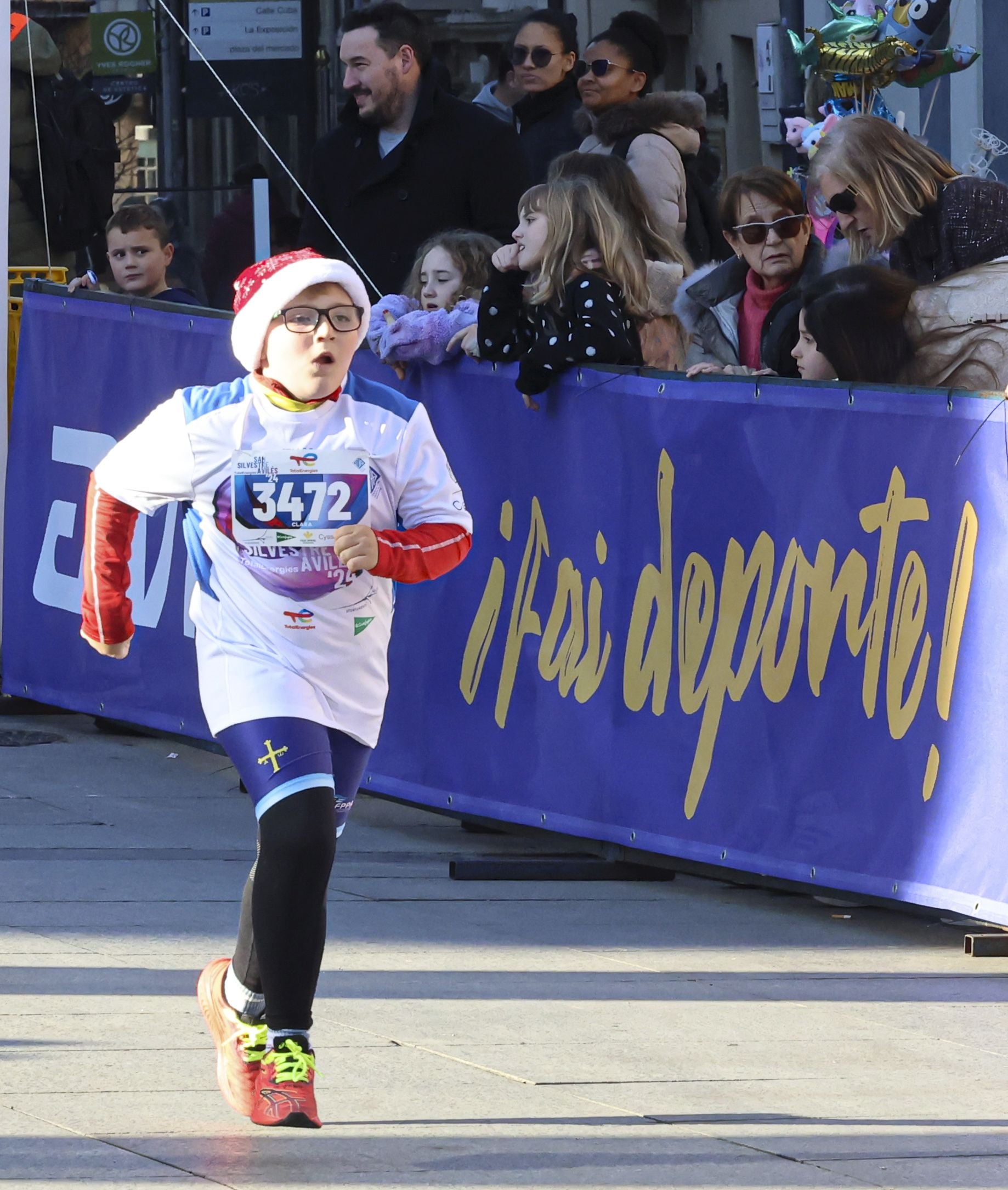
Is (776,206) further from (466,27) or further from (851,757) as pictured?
(466,27)

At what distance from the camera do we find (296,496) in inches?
189

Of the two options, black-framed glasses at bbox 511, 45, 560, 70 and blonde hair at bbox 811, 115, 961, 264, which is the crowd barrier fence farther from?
black-framed glasses at bbox 511, 45, 560, 70

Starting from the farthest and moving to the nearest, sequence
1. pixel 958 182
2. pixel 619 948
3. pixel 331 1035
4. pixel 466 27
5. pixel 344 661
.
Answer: pixel 466 27, pixel 958 182, pixel 619 948, pixel 331 1035, pixel 344 661

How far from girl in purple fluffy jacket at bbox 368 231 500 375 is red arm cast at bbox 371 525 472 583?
2.65 m

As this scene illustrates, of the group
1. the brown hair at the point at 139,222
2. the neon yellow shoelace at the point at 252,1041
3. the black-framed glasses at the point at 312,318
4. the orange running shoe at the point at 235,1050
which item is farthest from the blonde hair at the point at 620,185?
the neon yellow shoelace at the point at 252,1041

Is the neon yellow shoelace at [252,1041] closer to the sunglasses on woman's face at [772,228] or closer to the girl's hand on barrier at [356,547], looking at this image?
the girl's hand on barrier at [356,547]

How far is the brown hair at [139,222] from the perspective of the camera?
9.35 meters

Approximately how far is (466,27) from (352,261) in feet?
27.0

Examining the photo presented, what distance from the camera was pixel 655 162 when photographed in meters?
8.80

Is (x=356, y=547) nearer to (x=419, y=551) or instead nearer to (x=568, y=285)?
(x=419, y=551)

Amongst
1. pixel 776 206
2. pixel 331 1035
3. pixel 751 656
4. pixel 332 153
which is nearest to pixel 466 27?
pixel 332 153

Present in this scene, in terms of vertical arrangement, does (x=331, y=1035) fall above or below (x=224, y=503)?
below

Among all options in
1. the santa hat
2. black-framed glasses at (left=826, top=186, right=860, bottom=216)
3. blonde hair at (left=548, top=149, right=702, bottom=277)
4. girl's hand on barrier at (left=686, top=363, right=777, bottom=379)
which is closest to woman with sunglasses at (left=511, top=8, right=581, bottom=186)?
blonde hair at (left=548, top=149, right=702, bottom=277)

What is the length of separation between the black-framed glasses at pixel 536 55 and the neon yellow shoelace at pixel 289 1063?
5.97m
